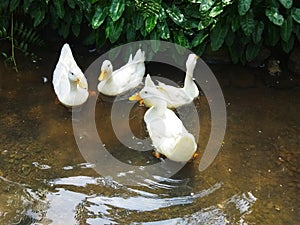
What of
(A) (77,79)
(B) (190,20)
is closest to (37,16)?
(A) (77,79)

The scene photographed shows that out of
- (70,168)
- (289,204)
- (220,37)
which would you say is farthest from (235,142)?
(70,168)

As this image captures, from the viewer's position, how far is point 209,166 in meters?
3.79

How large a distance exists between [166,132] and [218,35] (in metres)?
1.20

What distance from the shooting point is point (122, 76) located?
14.3 ft

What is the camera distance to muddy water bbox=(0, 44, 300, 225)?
338cm

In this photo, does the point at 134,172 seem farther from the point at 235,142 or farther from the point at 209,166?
the point at 235,142

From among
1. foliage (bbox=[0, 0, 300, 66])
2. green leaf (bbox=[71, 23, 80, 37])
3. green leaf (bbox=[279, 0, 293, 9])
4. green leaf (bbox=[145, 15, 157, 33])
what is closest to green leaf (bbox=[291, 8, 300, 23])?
foliage (bbox=[0, 0, 300, 66])

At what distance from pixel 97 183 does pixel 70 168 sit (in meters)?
0.25

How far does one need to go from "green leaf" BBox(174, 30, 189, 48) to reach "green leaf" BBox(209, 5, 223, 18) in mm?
341

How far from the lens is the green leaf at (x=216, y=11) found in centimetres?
432

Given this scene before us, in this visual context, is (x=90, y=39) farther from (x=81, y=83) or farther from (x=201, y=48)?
(x=201, y=48)

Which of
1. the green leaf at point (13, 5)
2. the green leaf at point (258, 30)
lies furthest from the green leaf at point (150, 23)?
the green leaf at point (13, 5)

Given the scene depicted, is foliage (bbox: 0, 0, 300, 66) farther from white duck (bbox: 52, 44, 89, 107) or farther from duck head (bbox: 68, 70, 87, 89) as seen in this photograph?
duck head (bbox: 68, 70, 87, 89)

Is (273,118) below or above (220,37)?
below
